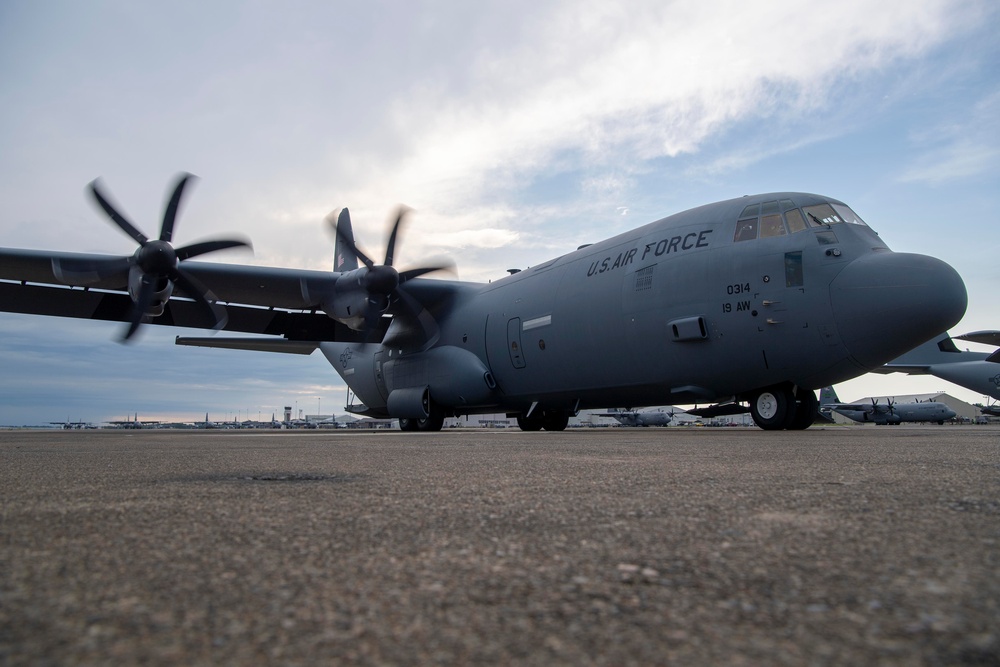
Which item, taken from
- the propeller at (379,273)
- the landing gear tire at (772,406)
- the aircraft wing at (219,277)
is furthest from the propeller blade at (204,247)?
the landing gear tire at (772,406)

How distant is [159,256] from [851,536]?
14977 millimetres

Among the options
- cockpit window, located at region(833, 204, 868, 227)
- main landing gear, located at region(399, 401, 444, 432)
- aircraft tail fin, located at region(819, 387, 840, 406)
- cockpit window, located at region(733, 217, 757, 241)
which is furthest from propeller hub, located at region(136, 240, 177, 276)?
aircraft tail fin, located at region(819, 387, 840, 406)

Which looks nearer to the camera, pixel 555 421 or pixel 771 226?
pixel 771 226

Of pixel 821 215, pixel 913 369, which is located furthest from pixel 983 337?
pixel 821 215

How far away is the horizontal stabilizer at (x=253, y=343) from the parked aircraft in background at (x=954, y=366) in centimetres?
2797

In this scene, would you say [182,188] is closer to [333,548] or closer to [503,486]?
[503,486]

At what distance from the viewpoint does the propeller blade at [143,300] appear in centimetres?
1404

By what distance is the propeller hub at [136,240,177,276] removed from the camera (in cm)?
A: 1403

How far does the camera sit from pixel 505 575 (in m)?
1.60

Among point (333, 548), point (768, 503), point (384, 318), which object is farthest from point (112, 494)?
point (384, 318)

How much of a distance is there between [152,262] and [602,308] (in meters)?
10.0

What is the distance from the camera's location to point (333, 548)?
1907mm

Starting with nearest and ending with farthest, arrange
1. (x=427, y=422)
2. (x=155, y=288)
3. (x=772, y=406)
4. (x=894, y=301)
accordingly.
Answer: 1. (x=894, y=301)
2. (x=772, y=406)
3. (x=155, y=288)
4. (x=427, y=422)

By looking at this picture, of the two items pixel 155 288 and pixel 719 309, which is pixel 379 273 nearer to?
pixel 155 288
